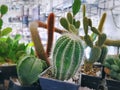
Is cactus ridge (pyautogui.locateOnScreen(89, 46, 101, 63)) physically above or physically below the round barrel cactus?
above

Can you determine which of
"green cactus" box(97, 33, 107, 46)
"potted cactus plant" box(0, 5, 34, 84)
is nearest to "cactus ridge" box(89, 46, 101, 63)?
"green cactus" box(97, 33, 107, 46)

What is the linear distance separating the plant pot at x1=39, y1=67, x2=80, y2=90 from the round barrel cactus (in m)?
0.03

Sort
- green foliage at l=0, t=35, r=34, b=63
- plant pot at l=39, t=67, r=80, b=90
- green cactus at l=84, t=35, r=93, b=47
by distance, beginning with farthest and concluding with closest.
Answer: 1. green foliage at l=0, t=35, r=34, b=63
2. green cactus at l=84, t=35, r=93, b=47
3. plant pot at l=39, t=67, r=80, b=90

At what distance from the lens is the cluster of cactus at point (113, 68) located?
0.71 m

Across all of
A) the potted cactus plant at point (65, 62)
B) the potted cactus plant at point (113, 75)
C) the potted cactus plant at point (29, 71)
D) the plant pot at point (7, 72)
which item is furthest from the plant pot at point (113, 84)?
the plant pot at point (7, 72)

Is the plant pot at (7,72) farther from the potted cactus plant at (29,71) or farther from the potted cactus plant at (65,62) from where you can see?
the potted cactus plant at (65,62)

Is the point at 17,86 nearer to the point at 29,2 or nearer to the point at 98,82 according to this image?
the point at 98,82

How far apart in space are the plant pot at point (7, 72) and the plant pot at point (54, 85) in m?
0.15

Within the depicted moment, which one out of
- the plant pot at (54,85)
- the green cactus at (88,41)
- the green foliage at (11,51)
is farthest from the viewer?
the green foliage at (11,51)

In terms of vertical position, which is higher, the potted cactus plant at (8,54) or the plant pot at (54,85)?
the potted cactus plant at (8,54)

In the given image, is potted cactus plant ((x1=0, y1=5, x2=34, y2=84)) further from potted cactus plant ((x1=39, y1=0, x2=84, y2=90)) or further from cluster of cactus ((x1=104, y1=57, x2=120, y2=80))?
cluster of cactus ((x1=104, y1=57, x2=120, y2=80))

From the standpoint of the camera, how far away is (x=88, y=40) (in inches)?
29.5

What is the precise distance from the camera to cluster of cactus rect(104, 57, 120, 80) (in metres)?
0.71

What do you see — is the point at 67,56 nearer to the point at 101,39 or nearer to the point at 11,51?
the point at 101,39
